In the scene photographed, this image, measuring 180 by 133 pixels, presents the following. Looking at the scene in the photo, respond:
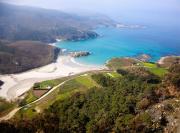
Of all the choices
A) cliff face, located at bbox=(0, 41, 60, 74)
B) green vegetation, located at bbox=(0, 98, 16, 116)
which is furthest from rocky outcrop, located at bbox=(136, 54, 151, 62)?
green vegetation, located at bbox=(0, 98, 16, 116)

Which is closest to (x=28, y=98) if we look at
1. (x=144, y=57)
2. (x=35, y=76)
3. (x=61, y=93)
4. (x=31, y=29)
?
(x=61, y=93)

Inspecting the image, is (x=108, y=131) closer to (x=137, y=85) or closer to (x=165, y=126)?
(x=165, y=126)

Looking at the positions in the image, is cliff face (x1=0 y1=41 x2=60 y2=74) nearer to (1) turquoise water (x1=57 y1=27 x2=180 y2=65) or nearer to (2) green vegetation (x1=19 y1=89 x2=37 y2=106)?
(1) turquoise water (x1=57 y1=27 x2=180 y2=65)

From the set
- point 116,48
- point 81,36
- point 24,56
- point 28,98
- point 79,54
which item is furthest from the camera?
point 81,36

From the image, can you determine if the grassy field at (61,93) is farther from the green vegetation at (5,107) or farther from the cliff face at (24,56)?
the cliff face at (24,56)

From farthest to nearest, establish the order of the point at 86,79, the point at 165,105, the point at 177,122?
the point at 86,79, the point at 165,105, the point at 177,122

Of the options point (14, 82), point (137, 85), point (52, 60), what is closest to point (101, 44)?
point (52, 60)

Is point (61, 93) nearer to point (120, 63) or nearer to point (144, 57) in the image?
point (120, 63)

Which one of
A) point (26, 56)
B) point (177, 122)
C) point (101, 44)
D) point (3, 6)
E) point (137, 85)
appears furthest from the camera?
point (3, 6)
